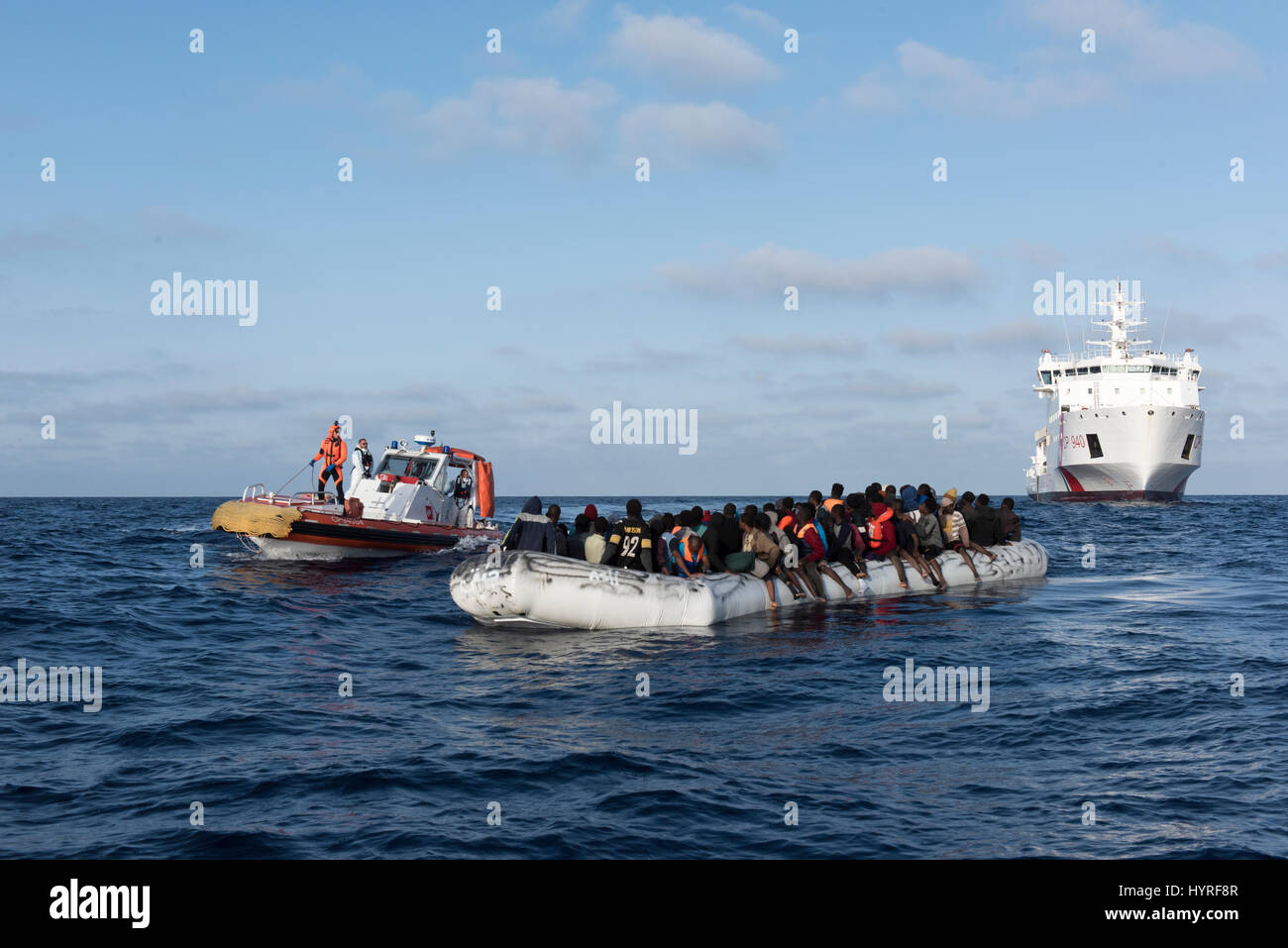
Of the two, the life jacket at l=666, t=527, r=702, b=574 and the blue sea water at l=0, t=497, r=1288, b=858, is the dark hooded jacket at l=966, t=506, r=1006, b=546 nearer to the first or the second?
the blue sea water at l=0, t=497, r=1288, b=858

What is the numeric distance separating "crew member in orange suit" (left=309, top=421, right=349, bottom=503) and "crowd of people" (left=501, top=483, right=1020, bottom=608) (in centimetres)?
1052

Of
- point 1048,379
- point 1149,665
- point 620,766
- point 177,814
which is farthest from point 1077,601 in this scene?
point 1048,379

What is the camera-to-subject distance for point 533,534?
46.3 ft

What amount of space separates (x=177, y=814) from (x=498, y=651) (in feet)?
19.8

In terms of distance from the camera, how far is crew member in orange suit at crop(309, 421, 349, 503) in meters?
24.1

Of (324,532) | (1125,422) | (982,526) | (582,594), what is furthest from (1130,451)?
(582,594)

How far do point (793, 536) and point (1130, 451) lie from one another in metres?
59.3

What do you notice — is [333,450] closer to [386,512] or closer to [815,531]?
[386,512]

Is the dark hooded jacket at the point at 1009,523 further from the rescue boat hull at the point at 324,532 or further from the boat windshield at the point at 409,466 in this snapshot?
the boat windshield at the point at 409,466

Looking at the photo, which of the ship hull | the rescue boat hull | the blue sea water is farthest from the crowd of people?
the ship hull

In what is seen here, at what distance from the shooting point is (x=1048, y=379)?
78.9 m
